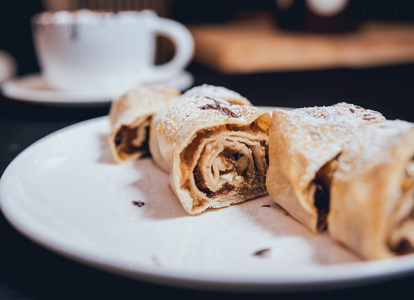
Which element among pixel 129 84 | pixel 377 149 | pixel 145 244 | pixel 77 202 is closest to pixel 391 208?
pixel 377 149

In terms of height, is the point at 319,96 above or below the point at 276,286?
below

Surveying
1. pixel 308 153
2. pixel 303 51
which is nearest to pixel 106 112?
pixel 308 153

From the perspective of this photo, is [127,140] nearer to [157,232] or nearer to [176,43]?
[157,232]

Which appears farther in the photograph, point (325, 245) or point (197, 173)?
point (197, 173)

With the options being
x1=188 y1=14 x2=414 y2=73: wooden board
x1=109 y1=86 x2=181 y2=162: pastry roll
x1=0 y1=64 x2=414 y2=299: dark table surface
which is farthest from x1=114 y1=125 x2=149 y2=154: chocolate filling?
x1=188 y1=14 x2=414 y2=73: wooden board

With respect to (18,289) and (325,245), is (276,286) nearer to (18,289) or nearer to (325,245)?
(325,245)
